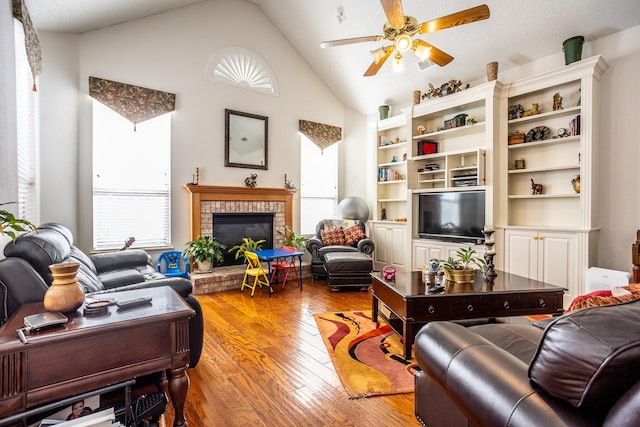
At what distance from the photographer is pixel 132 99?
4270mm

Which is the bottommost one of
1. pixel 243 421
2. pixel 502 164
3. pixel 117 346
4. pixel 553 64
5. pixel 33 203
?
pixel 243 421

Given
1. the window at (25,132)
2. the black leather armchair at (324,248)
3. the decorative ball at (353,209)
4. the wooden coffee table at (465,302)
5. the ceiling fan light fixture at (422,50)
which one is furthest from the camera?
the decorative ball at (353,209)

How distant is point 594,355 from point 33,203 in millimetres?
4462

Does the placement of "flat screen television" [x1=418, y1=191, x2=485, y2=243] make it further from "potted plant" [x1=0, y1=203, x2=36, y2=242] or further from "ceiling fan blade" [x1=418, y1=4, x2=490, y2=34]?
"potted plant" [x1=0, y1=203, x2=36, y2=242]

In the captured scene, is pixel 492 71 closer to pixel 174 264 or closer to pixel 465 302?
pixel 465 302

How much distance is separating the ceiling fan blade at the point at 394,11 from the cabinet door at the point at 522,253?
2.95 meters

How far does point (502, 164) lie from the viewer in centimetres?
433

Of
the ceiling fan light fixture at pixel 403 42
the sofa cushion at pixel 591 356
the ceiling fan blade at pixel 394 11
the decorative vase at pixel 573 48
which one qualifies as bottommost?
the sofa cushion at pixel 591 356

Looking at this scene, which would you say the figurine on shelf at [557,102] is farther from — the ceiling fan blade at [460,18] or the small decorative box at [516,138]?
the ceiling fan blade at [460,18]

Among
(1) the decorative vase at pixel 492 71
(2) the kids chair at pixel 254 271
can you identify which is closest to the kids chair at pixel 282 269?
(2) the kids chair at pixel 254 271

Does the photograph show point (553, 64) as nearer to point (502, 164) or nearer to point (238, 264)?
point (502, 164)

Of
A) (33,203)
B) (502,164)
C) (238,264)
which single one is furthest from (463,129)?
(33,203)

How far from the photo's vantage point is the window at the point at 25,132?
2.63 metres

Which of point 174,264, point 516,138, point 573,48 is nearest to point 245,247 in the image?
point 174,264
